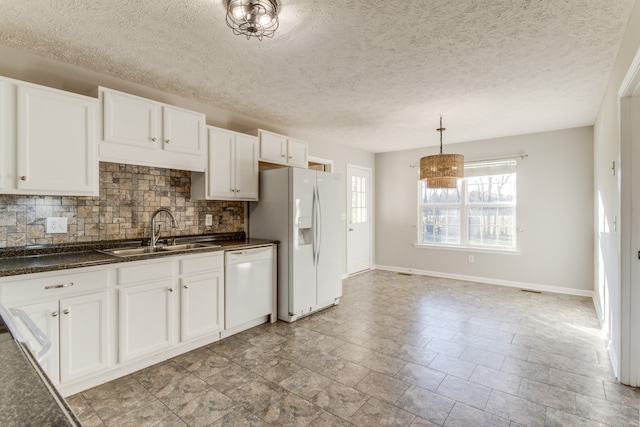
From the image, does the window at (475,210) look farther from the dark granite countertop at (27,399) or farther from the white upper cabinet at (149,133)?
the dark granite countertop at (27,399)

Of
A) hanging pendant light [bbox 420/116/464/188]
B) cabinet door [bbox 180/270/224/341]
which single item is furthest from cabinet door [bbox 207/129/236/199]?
hanging pendant light [bbox 420/116/464/188]

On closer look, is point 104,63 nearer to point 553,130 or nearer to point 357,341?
point 357,341

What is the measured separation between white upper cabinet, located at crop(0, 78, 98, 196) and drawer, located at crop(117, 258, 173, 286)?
649 millimetres

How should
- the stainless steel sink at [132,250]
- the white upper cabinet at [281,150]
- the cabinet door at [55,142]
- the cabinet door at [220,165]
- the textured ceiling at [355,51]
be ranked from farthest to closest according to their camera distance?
the white upper cabinet at [281,150]
the cabinet door at [220,165]
the stainless steel sink at [132,250]
the cabinet door at [55,142]
the textured ceiling at [355,51]

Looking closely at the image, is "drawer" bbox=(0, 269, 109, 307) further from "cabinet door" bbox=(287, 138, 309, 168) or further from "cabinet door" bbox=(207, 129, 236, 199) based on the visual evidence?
"cabinet door" bbox=(287, 138, 309, 168)

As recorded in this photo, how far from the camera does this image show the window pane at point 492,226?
16.7 ft

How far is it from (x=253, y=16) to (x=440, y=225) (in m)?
4.92

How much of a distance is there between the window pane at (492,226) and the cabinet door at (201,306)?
14.1 feet

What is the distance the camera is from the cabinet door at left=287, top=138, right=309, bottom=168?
162 inches

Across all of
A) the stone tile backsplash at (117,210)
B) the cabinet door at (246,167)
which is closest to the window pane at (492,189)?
the cabinet door at (246,167)

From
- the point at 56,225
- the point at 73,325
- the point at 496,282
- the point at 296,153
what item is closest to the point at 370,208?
the point at 496,282

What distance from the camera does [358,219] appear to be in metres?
6.09

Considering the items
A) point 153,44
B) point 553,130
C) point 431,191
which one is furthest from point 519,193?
point 153,44

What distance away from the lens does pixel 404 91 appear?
3143 mm
